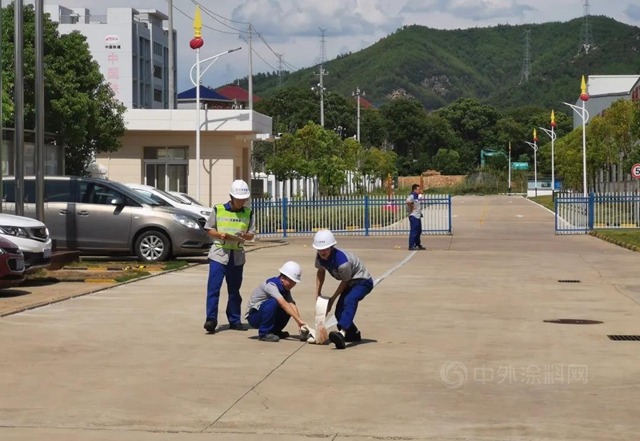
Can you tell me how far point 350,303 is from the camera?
12.2 meters

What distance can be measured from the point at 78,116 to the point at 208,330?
1431 inches

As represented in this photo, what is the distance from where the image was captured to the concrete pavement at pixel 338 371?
8188 millimetres

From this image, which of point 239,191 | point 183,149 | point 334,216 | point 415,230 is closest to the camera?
point 239,191

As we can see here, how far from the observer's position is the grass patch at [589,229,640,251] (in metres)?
32.3

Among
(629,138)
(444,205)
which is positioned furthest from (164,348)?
(629,138)

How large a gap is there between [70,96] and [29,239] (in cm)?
3068

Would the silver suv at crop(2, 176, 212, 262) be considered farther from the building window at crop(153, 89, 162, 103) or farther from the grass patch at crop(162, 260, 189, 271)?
the building window at crop(153, 89, 162, 103)

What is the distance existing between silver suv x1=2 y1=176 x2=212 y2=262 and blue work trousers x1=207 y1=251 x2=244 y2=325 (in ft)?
34.7

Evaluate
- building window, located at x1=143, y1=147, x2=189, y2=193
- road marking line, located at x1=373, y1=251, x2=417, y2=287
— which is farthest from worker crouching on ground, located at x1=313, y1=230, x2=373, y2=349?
building window, located at x1=143, y1=147, x2=189, y2=193

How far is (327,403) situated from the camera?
902 centimetres

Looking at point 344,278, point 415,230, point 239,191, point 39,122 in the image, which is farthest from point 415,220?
point 344,278

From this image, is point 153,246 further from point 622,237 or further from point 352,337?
point 622,237

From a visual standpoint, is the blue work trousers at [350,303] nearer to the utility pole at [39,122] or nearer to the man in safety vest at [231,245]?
the man in safety vest at [231,245]

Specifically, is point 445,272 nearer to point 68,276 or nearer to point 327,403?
point 68,276
